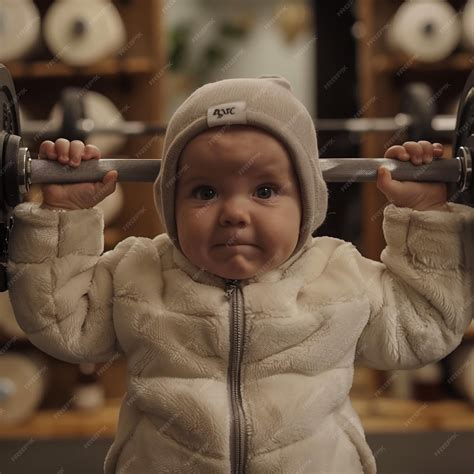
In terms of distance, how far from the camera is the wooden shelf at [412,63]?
8.48ft

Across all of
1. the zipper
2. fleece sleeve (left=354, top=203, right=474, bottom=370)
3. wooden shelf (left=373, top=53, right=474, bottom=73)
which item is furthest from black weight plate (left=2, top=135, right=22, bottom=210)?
wooden shelf (left=373, top=53, right=474, bottom=73)

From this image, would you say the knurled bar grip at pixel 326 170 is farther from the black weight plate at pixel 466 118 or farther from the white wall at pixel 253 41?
the white wall at pixel 253 41

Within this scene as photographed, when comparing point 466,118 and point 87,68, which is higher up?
point 466,118

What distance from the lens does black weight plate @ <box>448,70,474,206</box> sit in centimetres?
91

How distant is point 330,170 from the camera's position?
2.88 ft

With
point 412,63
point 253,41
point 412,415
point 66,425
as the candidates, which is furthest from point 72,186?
point 253,41

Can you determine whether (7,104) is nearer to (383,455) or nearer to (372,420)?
(383,455)

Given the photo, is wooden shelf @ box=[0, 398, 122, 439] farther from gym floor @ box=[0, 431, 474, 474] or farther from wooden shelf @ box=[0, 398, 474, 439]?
gym floor @ box=[0, 431, 474, 474]

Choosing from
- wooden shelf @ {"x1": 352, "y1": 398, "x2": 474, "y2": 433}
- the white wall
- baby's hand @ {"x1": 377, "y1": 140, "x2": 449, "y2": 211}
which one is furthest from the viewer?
the white wall

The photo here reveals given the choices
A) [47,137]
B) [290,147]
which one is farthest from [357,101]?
[290,147]

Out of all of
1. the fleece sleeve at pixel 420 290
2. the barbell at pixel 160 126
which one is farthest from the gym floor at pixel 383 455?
the fleece sleeve at pixel 420 290

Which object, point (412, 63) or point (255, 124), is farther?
point (412, 63)

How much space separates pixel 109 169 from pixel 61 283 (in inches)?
5.7

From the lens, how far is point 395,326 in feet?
2.81
